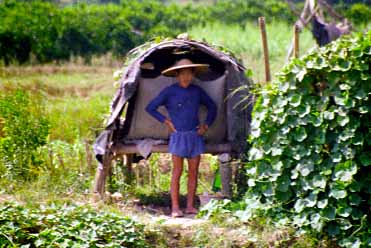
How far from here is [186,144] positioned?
28.3ft

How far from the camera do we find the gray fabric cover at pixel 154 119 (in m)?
9.36

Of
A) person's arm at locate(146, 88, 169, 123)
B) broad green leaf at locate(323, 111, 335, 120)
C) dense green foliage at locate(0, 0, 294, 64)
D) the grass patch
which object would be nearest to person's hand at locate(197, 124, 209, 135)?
person's arm at locate(146, 88, 169, 123)

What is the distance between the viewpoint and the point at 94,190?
8.77 metres

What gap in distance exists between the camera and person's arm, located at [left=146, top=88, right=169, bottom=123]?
876cm

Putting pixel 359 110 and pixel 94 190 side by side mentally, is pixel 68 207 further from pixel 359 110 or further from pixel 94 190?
pixel 359 110

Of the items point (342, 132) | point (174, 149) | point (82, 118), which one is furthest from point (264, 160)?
point (82, 118)

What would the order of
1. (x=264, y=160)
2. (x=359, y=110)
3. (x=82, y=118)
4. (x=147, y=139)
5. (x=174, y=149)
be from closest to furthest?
(x=359, y=110), (x=264, y=160), (x=174, y=149), (x=147, y=139), (x=82, y=118)

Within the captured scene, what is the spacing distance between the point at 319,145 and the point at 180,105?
2.01 meters

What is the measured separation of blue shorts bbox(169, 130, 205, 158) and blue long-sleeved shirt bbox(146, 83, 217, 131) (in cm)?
7

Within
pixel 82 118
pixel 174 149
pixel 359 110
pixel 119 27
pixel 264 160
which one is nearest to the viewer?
pixel 359 110

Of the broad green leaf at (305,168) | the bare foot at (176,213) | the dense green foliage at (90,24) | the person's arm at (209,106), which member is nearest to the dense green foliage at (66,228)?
the bare foot at (176,213)

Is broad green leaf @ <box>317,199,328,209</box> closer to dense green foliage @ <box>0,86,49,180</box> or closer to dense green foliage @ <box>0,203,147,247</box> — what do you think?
dense green foliage @ <box>0,203,147,247</box>

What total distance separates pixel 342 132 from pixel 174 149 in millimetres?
2189

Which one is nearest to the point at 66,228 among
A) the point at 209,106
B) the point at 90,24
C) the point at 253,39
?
the point at 209,106
